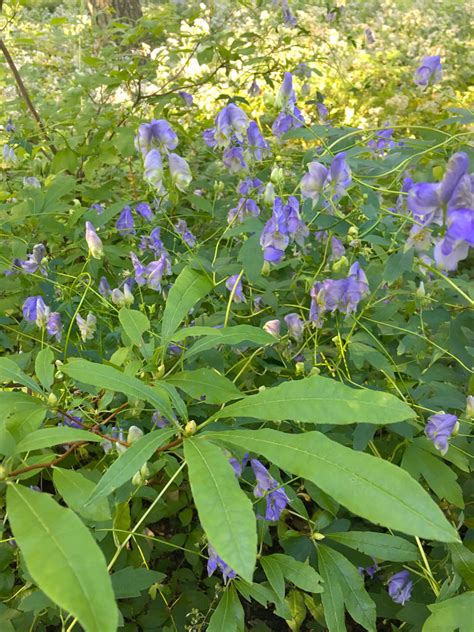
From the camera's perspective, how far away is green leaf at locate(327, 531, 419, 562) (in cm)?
110

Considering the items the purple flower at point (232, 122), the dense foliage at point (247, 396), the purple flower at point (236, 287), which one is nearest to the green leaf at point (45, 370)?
the dense foliage at point (247, 396)

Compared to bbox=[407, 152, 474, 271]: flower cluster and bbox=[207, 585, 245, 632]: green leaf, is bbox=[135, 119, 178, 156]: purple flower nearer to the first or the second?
bbox=[407, 152, 474, 271]: flower cluster

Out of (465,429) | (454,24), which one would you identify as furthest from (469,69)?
(465,429)

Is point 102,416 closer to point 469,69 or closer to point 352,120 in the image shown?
point 352,120

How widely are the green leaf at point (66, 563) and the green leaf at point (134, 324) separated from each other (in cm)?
44

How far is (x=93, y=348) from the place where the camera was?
1.61 metres

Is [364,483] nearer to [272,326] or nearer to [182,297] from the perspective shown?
[182,297]

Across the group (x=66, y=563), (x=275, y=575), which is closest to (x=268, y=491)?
(x=275, y=575)

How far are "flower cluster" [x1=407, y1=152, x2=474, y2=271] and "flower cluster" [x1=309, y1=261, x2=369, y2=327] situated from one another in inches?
13.1

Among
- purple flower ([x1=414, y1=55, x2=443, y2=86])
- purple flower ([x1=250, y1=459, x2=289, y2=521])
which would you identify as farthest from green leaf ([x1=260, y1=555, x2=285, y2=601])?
purple flower ([x1=414, y1=55, x2=443, y2=86])

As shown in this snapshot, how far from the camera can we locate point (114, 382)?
84cm

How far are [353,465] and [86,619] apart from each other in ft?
1.02

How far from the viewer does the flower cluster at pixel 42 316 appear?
1.41 m

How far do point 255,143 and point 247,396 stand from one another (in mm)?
964
